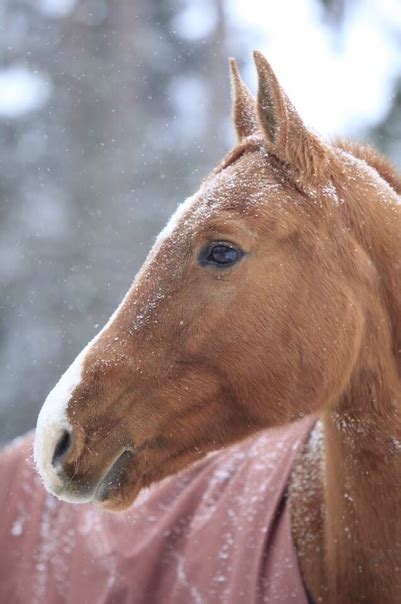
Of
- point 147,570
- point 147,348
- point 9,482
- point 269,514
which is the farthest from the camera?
point 9,482

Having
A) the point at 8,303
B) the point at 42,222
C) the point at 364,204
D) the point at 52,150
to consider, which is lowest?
the point at 364,204

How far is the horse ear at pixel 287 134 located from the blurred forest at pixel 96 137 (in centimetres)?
458

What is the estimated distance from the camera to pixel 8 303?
20.5 feet

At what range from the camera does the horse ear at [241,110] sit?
1.50 metres

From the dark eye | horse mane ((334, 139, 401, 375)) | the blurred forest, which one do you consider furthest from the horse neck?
the blurred forest

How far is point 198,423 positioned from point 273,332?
8.4 inches

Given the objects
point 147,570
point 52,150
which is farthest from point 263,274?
point 52,150

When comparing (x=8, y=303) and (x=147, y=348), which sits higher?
(x=8, y=303)

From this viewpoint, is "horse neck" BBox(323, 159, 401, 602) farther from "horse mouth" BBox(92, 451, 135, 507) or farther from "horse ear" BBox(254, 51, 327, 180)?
"horse mouth" BBox(92, 451, 135, 507)

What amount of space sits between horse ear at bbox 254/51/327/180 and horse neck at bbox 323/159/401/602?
4.8 inches

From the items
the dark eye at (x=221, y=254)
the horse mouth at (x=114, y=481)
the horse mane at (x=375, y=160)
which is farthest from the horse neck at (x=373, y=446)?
the horse mouth at (x=114, y=481)

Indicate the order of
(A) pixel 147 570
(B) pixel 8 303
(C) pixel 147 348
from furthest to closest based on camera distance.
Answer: (B) pixel 8 303 → (A) pixel 147 570 → (C) pixel 147 348

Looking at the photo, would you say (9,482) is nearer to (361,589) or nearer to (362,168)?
(361,589)

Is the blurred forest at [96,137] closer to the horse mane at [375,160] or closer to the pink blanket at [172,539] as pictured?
the pink blanket at [172,539]
